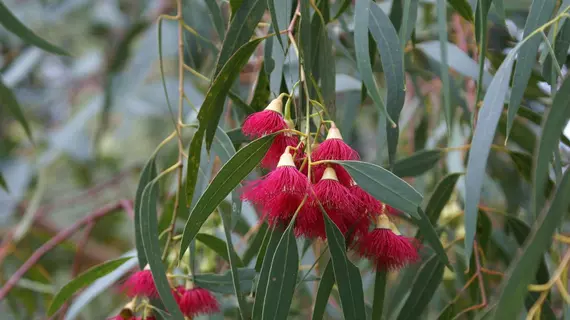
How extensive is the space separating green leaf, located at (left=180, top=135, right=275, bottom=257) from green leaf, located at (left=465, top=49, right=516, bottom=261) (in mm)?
184

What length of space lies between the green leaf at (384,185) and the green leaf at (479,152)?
0.06 metres

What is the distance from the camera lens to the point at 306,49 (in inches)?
28.0

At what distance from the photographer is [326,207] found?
641 millimetres

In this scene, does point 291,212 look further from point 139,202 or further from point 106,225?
point 106,225

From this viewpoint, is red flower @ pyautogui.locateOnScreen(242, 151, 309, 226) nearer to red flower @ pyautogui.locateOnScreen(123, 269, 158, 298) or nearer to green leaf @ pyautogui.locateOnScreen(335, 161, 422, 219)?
green leaf @ pyautogui.locateOnScreen(335, 161, 422, 219)

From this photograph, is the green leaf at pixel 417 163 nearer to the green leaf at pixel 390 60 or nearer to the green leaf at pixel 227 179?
the green leaf at pixel 390 60

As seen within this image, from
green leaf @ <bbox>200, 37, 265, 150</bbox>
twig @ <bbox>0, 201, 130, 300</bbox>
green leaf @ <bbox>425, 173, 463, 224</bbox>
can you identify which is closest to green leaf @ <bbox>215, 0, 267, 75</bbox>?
green leaf @ <bbox>200, 37, 265, 150</bbox>

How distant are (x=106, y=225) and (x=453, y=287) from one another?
184 centimetres

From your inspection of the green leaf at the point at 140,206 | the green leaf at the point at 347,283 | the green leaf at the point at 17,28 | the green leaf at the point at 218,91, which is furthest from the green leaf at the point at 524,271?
the green leaf at the point at 17,28

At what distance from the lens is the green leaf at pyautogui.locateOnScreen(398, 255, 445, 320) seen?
0.90m

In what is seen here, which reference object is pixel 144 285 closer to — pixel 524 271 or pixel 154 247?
pixel 154 247

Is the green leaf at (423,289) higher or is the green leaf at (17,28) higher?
the green leaf at (17,28)

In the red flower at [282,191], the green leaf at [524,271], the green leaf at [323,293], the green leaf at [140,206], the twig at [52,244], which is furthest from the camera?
the twig at [52,244]

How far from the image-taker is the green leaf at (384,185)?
0.61 metres
